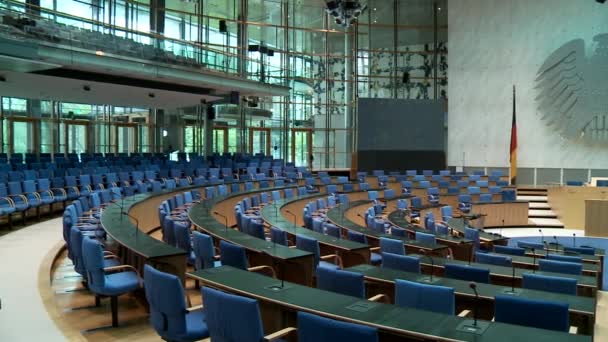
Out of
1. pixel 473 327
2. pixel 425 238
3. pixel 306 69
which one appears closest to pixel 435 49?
pixel 306 69

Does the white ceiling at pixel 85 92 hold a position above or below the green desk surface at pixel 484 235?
above

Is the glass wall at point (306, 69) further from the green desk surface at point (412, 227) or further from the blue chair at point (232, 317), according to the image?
the blue chair at point (232, 317)

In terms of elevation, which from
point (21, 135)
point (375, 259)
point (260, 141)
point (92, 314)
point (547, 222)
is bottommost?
point (547, 222)

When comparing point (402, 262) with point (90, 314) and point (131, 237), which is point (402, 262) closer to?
point (131, 237)

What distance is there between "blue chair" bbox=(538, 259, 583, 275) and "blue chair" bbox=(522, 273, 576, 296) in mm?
1256

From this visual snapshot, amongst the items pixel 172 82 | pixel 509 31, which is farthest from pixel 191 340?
pixel 509 31

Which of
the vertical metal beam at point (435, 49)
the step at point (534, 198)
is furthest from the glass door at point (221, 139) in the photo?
the step at point (534, 198)

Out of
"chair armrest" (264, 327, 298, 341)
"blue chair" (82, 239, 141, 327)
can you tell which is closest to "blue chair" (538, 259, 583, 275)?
"chair armrest" (264, 327, 298, 341)

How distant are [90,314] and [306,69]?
67.8 feet

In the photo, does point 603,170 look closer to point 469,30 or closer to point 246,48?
point 469,30

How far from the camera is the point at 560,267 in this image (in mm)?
6266

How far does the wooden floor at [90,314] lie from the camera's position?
4.83 m

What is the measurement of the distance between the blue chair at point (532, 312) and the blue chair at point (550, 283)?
125 cm

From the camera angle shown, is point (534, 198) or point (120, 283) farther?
point (534, 198)
